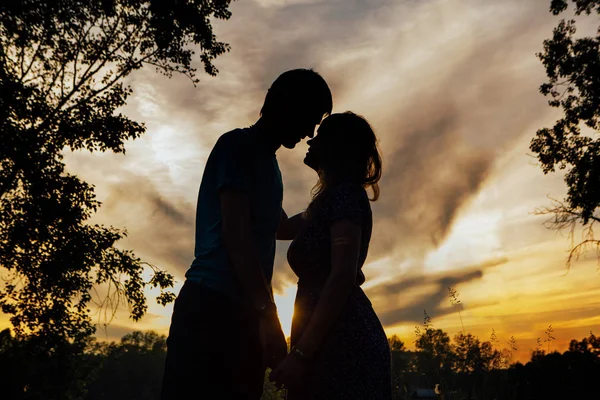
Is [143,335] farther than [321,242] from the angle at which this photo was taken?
Yes

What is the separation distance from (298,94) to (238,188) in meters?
0.57

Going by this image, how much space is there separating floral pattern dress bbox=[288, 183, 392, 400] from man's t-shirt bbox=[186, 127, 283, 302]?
0.35m

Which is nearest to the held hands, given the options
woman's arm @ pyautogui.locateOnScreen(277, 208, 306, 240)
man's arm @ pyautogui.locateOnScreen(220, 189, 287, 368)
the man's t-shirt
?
man's arm @ pyautogui.locateOnScreen(220, 189, 287, 368)

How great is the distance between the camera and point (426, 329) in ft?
21.2

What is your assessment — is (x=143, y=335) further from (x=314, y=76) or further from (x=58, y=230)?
(x=314, y=76)

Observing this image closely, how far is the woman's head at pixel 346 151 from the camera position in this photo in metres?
2.89

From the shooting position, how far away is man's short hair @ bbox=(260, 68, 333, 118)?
2445 millimetres

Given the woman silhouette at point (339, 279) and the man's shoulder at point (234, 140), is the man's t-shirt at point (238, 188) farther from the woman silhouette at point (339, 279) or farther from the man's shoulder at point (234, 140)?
the woman silhouette at point (339, 279)

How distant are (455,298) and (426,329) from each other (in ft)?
1.87

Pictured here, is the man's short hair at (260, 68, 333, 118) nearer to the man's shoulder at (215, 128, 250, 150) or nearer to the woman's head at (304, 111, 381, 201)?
the man's shoulder at (215, 128, 250, 150)

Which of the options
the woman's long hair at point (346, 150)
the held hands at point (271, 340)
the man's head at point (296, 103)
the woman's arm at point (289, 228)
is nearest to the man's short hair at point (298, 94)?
the man's head at point (296, 103)

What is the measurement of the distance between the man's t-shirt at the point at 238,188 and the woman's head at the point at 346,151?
0.47 meters

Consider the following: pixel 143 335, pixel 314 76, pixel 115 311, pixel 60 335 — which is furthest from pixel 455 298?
pixel 143 335

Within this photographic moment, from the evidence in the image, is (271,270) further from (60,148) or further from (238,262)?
(60,148)
